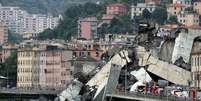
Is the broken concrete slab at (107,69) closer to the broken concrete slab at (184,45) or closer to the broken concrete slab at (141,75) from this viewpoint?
the broken concrete slab at (141,75)

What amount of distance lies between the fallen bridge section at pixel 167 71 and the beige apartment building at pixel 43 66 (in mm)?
60842

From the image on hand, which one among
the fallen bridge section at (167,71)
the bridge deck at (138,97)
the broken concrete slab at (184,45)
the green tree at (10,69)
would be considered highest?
the broken concrete slab at (184,45)

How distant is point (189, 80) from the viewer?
81.8m

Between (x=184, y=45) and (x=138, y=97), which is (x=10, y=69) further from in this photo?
(x=138, y=97)

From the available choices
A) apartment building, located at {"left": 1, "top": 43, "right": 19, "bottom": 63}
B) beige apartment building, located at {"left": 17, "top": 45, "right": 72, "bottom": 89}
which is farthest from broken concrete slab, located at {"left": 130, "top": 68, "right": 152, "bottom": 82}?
apartment building, located at {"left": 1, "top": 43, "right": 19, "bottom": 63}

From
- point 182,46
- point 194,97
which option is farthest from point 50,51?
point 194,97

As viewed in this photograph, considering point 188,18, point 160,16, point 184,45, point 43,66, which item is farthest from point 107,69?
point 160,16

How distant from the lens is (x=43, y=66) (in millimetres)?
151375

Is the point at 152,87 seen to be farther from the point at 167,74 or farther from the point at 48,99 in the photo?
the point at 48,99

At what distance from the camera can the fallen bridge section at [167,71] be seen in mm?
81906

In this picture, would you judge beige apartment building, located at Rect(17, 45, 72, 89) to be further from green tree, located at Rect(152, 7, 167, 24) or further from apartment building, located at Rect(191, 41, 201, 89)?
apartment building, located at Rect(191, 41, 201, 89)

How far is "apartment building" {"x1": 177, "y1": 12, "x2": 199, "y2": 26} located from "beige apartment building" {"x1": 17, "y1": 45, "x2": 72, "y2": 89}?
38555 mm

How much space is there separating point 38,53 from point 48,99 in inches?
1870

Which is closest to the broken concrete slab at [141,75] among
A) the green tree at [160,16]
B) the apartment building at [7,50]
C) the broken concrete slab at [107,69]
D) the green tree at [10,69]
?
the broken concrete slab at [107,69]
